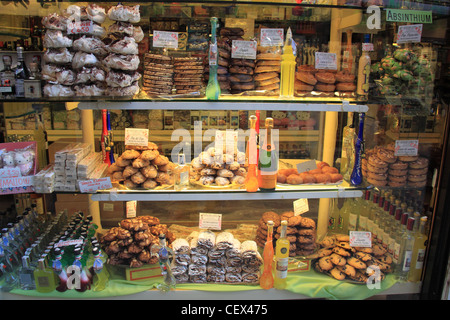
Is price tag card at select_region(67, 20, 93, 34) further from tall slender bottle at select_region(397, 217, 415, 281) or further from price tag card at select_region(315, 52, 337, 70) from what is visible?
tall slender bottle at select_region(397, 217, 415, 281)

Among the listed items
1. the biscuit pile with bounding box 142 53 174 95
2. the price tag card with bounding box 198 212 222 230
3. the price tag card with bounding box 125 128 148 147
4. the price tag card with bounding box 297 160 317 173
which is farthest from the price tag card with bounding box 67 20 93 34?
the price tag card with bounding box 297 160 317 173

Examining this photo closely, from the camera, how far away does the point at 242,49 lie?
237cm

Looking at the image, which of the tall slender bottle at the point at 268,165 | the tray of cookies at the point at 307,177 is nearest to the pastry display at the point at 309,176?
the tray of cookies at the point at 307,177

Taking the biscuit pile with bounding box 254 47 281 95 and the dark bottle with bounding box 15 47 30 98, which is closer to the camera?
the dark bottle with bounding box 15 47 30 98

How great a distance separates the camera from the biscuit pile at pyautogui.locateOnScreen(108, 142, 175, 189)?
2389 mm

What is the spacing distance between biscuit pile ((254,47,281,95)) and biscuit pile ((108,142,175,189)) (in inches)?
34.6

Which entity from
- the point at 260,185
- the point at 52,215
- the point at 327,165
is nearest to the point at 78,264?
the point at 52,215

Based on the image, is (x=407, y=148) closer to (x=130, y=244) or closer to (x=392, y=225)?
(x=392, y=225)

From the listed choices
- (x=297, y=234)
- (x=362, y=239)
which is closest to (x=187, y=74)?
(x=297, y=234)

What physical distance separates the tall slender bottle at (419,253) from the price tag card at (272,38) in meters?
1.65

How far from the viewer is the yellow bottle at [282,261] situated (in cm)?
240
